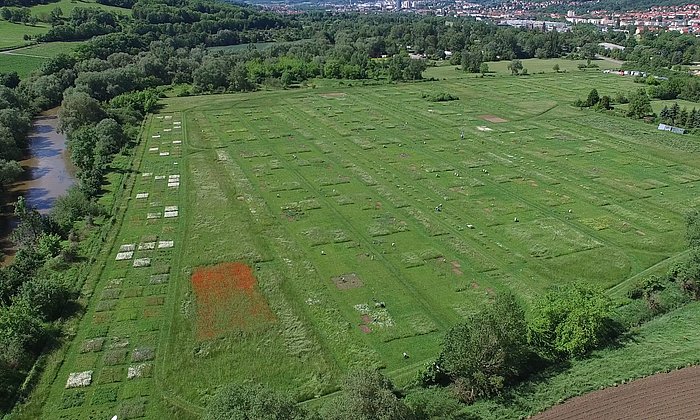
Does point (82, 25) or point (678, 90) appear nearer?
point (678, 90)

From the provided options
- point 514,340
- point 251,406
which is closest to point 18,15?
point 251,406

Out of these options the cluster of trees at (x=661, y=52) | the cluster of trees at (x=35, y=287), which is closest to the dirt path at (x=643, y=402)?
the cluster of trees at (x=35, y=287)

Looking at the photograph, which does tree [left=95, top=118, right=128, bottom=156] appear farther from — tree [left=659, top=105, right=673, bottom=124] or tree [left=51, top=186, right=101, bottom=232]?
tree [left=659, top=105, right=673, bottom=124]

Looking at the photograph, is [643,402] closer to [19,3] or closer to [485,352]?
[485,352]

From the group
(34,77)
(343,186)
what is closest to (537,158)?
(343,186)

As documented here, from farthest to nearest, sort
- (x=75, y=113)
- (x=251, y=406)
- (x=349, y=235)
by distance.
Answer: (x=75, y=113) → (x=349, y=235) → (x=251, y=406)

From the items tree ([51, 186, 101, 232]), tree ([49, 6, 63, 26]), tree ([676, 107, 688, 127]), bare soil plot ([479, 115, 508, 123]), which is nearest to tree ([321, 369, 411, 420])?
tree ([51, 186, 101, 232])
